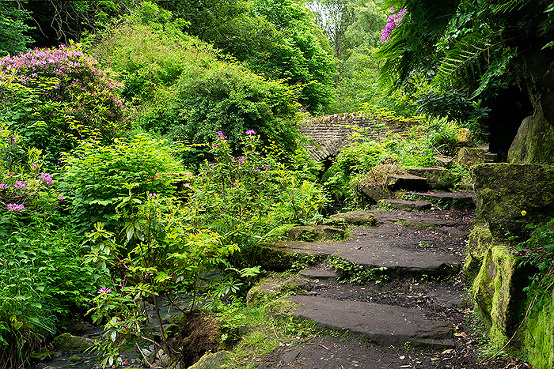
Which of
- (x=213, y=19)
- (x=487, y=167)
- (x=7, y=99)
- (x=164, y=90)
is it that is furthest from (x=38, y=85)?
(x=213, y=19)

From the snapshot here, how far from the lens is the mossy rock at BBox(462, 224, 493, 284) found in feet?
Answer: 8.31

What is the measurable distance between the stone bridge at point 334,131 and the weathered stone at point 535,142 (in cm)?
944

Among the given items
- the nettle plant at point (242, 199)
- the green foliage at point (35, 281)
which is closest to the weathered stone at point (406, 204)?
the nettle plant at point (242, 199)

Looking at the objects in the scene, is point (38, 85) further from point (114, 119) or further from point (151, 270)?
point (151, 270)

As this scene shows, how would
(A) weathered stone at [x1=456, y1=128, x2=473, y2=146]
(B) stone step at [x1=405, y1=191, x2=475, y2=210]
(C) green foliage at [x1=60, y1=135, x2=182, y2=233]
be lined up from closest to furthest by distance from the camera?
(C) green foliage at [x1=60, y1=135, x2=182, y2=233], (B) stone step at [x1=405, y1=191, x2=475, y2=210], (A) weathered stone at [x1=456, y1=128, x2=473, y2=146]

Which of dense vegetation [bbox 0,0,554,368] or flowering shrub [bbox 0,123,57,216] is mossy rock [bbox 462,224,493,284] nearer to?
dense vegetation [bbox 0,0,554,368]

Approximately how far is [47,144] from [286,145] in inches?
225

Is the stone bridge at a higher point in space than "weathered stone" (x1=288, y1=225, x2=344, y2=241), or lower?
higher

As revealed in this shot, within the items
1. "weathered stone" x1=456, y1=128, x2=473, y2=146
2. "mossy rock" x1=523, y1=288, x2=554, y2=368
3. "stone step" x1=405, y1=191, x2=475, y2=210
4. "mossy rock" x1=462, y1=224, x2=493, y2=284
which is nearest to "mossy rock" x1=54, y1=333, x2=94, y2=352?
"mossy rock" x1=462, y1=224, x2=493, y2=284

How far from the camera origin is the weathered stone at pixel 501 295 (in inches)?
73.9

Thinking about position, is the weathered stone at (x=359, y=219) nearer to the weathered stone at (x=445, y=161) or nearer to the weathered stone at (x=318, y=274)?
the weathered stone at (x=318, y=274)

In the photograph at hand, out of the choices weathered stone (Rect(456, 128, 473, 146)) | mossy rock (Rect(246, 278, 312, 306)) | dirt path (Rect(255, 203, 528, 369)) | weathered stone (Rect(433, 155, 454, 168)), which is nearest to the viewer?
dirt path (Rect(255, 203, 528, 369))

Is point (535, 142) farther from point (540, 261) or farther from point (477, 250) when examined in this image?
point (540, 261)

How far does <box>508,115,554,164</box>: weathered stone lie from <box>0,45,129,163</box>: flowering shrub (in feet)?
19.8
